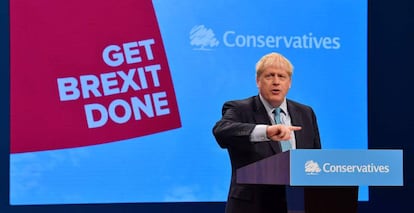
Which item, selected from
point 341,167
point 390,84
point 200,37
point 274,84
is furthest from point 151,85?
point 341,167

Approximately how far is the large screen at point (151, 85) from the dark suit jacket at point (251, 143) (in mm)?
1735

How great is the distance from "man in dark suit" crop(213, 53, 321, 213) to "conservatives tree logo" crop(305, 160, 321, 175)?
494mm


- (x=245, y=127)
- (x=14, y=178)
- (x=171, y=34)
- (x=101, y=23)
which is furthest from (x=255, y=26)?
(x=245, y=127)

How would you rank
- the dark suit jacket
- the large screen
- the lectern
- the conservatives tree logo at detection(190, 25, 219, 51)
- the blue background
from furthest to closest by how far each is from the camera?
the blue background
the conservatives tree logo at detection(190, 25, 219, 51)
the large screen
the dark suit jacket
the lectern

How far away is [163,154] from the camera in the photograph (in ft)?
13.9

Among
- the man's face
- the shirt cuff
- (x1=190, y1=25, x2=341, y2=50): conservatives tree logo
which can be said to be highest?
(x1=190, y1=25, x2=341, y2=50): conservatives tree logo

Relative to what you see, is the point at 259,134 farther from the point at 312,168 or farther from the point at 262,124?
the point at 312,168

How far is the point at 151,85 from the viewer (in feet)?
13.8

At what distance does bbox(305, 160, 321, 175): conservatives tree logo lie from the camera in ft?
5.39

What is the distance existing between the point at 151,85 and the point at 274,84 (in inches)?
72.9

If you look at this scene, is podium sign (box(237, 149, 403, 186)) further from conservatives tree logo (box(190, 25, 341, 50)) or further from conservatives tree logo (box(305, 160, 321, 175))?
conservatives tree logo (box(190, 25, 341, 50))

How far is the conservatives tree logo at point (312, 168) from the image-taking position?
1644mm

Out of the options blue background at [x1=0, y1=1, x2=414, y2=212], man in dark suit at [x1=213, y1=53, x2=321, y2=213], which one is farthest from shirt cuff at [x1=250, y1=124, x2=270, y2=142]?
blue background at [x1=0, y1=1, x2=414, y2=212]

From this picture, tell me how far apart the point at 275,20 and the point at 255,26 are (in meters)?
0.14
